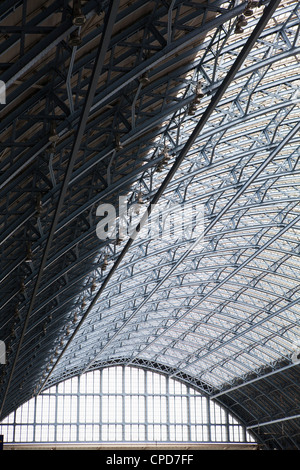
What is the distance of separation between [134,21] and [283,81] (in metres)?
13.2

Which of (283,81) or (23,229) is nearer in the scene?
(23,229)

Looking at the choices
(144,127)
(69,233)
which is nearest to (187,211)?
(69,233)

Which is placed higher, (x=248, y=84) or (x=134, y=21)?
(x=248, y=84)

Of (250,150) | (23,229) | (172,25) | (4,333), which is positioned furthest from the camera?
(4,333)

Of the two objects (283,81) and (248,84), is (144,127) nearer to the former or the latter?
(248,84)

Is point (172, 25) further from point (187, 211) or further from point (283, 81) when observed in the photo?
point (187, 211)

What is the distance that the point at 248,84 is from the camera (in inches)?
1162

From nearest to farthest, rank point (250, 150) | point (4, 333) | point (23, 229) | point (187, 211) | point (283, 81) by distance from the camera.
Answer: point (23, 229), point (283, 81), point (250, 150), point (4, 333), point (187, 211)

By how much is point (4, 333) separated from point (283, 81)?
71.4ft

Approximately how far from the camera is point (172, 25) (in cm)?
1908
